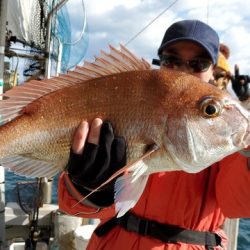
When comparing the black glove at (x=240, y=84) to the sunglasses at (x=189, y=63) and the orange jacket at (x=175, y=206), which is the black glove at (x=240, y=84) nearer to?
the sunglasses at (x=189, y=63)

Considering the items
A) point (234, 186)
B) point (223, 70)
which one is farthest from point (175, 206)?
point (223, 70)

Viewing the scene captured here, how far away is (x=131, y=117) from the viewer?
6.18 feet

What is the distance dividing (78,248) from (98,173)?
3.35m

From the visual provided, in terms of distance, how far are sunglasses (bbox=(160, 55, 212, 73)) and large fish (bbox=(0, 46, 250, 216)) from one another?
0.53 meters

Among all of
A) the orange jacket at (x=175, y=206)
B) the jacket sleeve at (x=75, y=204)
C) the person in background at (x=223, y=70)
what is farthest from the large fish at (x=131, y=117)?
the person in background at (x=223, y=70)

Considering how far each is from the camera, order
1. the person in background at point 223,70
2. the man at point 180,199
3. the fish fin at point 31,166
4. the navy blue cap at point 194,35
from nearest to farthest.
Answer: the fish fin at point 31,166 → the man at point 180,199 → the navy blue cap at point 194,35 → the person in background at point 223,70

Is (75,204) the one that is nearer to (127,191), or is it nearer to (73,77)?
(127,191)

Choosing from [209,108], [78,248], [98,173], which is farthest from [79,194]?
[78,248]

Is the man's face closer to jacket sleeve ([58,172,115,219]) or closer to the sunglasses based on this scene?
the sunglasses

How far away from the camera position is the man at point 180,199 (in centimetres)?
223

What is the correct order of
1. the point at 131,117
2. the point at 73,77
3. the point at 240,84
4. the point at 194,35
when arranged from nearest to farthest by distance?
the point at 131,117, the point at 73,77, the point at 194,35, the point at 240,84

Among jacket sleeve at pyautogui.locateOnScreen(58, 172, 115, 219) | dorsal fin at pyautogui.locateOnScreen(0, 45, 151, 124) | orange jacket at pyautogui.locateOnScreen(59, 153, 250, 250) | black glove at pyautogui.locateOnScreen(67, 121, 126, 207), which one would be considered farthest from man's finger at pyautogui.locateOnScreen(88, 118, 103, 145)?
orange jacket at pyautogui.locateOnScreen(59, 153, 250, 250)

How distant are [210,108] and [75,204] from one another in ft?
3.25

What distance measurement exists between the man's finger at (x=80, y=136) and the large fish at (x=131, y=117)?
3 cm
